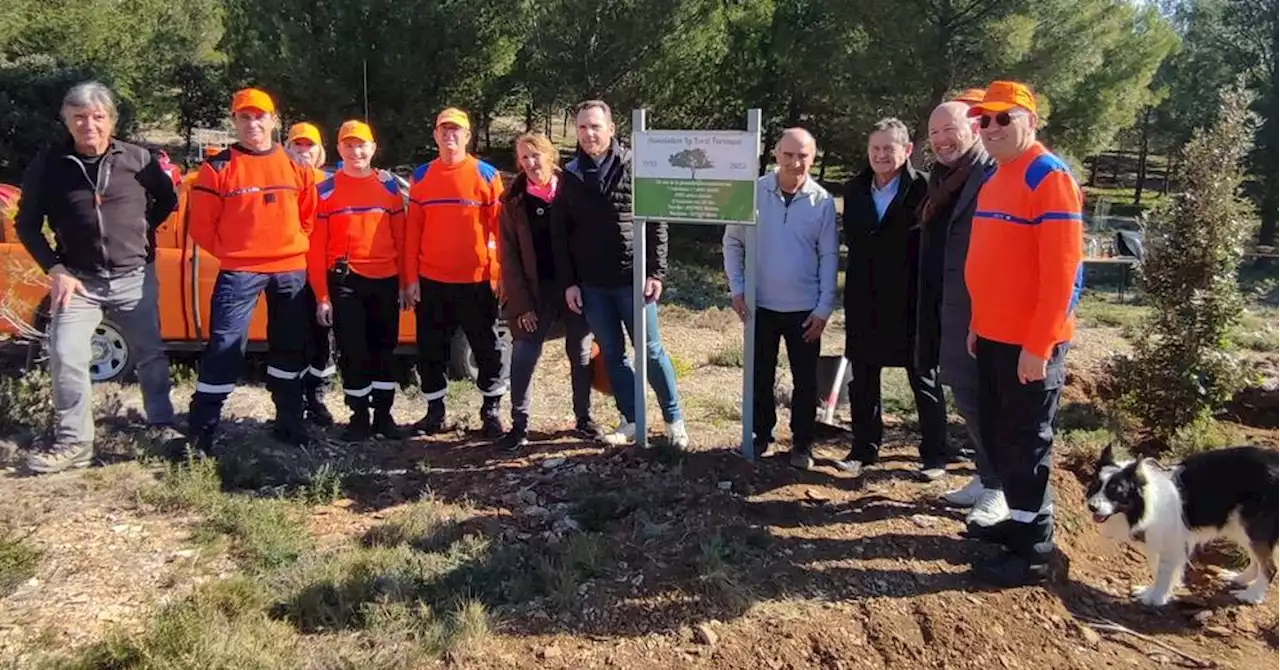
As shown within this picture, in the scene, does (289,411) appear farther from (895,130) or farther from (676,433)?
(895,130)

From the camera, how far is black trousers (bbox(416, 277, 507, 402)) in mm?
5453

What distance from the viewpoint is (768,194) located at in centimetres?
495

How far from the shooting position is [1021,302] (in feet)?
12.4

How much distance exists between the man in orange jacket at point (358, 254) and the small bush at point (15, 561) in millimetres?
1826

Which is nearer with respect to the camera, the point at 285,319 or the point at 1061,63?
the point at 285,319

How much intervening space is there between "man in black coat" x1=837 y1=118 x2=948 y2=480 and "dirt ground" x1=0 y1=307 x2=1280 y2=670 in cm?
60

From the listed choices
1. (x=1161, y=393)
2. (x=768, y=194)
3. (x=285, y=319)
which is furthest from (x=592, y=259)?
(x=1161, y=393)

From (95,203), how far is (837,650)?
13.5 ft

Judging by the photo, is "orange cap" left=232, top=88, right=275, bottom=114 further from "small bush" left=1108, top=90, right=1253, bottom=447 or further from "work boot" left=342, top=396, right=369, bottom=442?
"small bush" left=1108, top=90, right=1253, bottom=447

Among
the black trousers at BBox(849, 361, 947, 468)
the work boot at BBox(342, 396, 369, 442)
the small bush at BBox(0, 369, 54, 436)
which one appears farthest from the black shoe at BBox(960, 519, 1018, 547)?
the small bush at BBox(0, 369, 54, 436)

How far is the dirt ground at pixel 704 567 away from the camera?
11.6 ft

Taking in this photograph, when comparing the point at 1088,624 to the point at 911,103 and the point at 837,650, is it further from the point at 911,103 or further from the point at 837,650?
the point at 911,103

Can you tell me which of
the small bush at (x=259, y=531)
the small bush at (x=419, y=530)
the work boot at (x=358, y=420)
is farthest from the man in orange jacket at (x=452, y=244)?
the small bush at (x=259, y=531)

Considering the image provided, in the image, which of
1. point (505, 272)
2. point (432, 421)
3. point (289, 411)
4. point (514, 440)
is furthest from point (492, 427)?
point (289, 411)
